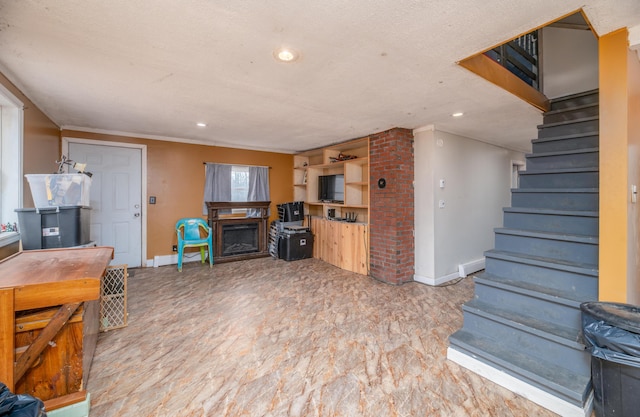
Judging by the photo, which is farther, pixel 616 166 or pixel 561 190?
pixel 561 190

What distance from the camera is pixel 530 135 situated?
4129mm

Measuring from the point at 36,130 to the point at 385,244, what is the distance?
4423 mm

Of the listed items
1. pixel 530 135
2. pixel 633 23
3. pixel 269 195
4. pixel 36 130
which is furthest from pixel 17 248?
pixel 530 135

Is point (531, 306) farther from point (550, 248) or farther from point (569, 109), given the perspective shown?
point (569, 109)

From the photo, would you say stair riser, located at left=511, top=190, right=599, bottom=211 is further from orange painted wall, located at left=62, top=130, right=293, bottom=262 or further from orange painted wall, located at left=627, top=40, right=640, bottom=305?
orange painted wall, located at left=62, top=130, right=293, bottom=262

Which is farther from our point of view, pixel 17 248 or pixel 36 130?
pixel 36 130

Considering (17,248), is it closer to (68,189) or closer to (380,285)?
(68,189)

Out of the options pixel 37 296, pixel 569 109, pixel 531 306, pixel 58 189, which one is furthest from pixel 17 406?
pixel 569 109

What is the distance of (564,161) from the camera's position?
99.7 inches

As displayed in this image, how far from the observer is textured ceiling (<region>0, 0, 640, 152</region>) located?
1.38 meters

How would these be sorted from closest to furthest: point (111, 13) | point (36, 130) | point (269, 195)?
point (111, 13) < point (36, 130) < point (269, 195)

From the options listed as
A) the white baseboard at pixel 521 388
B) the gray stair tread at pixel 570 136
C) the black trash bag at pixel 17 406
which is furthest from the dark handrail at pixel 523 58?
the black trash bag at pixel 17 406

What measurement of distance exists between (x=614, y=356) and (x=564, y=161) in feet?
6.48

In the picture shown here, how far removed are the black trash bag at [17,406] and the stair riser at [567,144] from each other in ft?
13.6
